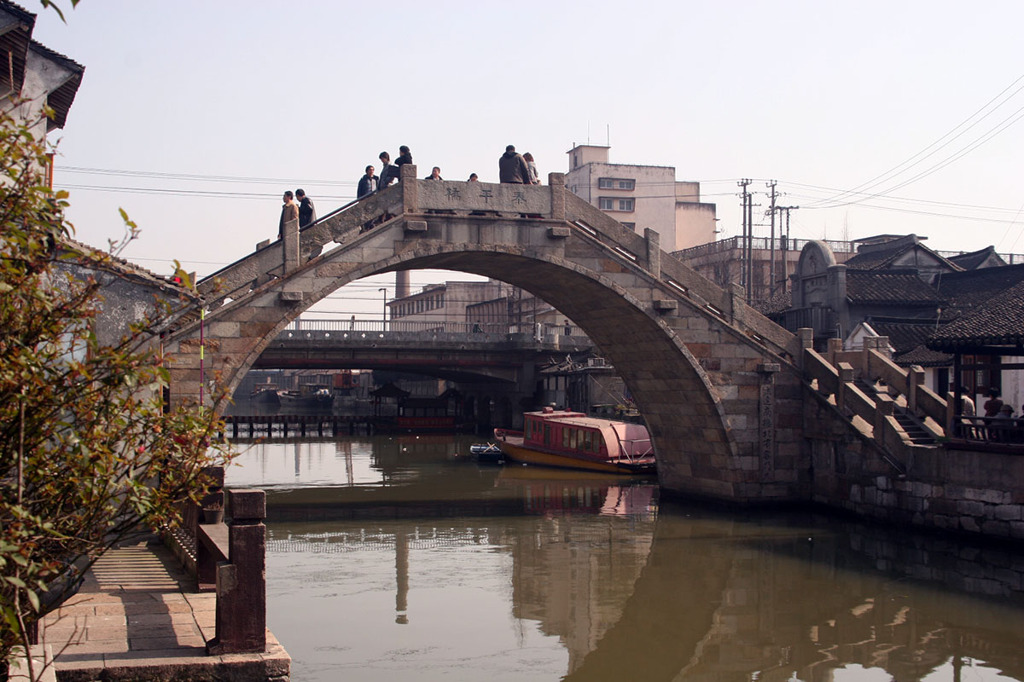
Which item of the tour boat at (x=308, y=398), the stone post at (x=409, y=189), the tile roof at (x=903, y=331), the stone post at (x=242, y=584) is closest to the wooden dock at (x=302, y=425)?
the tour boat at (x=308, y=398)

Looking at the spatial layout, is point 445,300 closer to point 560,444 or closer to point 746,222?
point 746,222

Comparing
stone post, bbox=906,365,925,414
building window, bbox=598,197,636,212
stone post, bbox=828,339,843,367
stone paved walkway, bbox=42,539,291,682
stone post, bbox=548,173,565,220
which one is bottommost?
stone paved walkway, bbox=42,539,291,682

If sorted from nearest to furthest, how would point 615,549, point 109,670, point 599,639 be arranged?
point 109,670 → point 599,639 → point 615,549

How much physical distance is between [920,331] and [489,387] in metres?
25.9

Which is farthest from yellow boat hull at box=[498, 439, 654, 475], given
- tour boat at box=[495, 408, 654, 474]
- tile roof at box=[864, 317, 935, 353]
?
tile roof at box=[864, 317, 935, 353]

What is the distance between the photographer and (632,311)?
2203 cm

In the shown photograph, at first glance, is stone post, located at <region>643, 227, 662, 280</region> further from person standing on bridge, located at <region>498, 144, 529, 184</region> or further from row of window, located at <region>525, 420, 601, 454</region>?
row of window, located at <region>525, 420, 601, 454</region>

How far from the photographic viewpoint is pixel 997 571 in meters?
16.0

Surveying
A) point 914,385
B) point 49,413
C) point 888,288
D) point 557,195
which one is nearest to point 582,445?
point 888,288

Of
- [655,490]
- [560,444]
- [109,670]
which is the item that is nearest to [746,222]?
[560,444]

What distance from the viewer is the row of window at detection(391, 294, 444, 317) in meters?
72.5

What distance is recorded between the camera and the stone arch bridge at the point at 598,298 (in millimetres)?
19016

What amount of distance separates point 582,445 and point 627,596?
17.1 m

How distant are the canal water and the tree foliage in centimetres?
431
